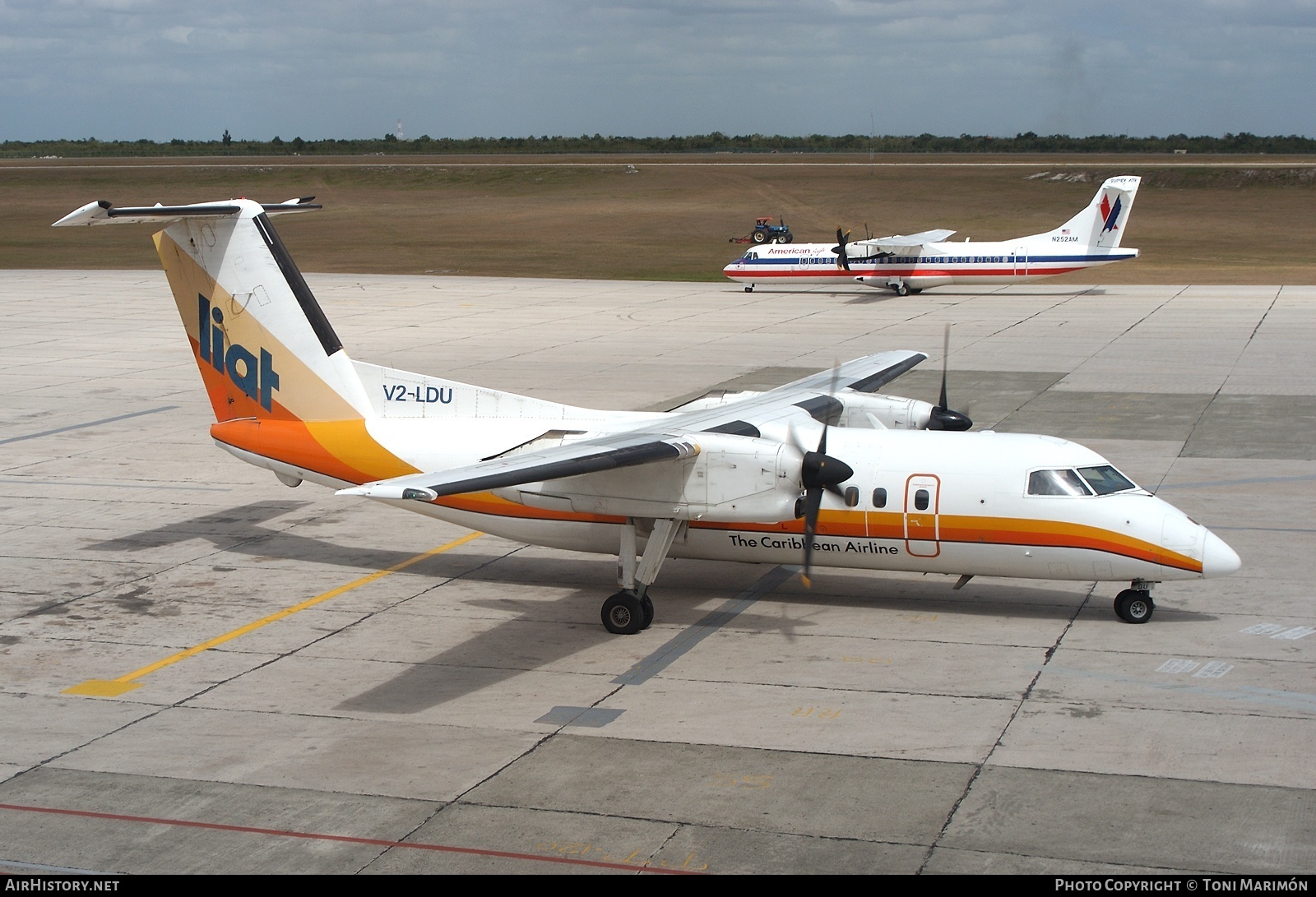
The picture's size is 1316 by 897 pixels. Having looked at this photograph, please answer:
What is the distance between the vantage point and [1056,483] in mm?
17953

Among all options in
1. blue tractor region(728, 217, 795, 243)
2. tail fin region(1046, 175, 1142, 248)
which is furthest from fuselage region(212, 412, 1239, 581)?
blue tractor region(728, 217, 795, 243)

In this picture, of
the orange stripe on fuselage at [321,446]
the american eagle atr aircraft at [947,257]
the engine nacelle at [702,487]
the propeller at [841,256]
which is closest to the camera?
the engine nacelle at [702,487]

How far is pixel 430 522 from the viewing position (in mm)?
24219

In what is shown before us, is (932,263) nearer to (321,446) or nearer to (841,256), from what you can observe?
(841,256)

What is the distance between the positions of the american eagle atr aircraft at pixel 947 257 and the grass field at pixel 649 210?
27.6 ft

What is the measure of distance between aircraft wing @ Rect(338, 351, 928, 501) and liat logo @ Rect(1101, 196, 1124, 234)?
1486 inches

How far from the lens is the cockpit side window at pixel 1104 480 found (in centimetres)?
1800

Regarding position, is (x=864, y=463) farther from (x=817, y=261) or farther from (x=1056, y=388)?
(x=817, y=261)

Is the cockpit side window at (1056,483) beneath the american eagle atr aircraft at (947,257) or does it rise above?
beneath

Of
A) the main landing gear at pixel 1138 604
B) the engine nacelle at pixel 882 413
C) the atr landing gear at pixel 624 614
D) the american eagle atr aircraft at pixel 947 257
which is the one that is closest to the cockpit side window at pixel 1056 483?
the main landing gear at pixel 1138 604

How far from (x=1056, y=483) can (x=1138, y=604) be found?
201cm

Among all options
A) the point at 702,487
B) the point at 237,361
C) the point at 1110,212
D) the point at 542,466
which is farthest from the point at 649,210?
the point at 542,466

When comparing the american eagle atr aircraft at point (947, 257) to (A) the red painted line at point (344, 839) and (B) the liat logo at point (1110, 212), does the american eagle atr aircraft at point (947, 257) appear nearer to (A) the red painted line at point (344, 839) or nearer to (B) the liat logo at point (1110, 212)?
(B) the liat logo at point (1110, 212)

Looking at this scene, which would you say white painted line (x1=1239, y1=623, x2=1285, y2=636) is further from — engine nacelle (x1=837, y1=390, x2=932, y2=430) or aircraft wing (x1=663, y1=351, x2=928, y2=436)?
aircraft wing (x1=663, y1=351, x2=928, y2=436)
